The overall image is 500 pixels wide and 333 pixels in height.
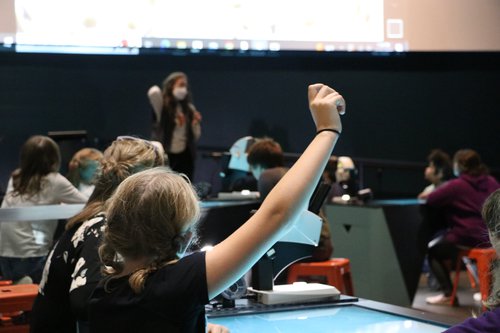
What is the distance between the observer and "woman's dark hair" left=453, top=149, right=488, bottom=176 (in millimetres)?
5994

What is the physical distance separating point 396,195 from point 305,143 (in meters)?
1.11

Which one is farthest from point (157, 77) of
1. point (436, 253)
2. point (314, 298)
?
point (314, 298)

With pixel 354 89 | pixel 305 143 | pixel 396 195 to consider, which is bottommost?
pixel 396 195

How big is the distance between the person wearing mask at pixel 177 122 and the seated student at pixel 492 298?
473 centimetres

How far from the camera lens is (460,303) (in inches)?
244

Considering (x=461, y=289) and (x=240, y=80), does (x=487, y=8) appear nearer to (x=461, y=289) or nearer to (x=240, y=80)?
(x=461, y=289)

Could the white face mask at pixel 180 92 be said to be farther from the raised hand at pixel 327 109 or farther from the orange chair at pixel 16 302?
the raised hand at pixel 327 109

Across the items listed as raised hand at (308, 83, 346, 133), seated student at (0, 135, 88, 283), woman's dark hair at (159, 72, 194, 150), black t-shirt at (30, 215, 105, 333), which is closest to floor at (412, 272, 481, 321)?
woman's dark hair at (159, 72, 194, 150)

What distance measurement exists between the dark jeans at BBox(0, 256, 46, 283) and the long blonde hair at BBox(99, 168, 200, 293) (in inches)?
117

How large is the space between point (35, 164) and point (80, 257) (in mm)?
2427

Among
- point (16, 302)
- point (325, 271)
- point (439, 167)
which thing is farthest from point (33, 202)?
point (439, 167)

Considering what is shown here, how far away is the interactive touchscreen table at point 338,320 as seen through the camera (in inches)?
92.7

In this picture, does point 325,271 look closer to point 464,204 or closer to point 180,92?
point 464,204

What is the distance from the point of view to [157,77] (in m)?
8.01
